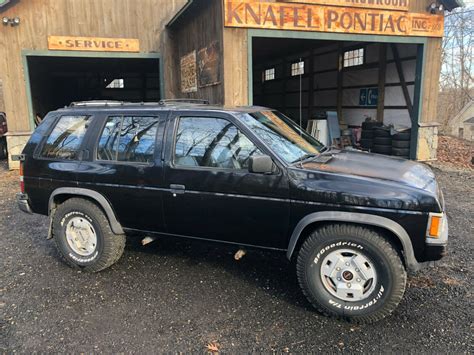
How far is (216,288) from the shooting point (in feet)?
13.2

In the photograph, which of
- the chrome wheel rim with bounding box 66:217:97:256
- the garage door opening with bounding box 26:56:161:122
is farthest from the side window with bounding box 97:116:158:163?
the garage door opening with bounding box 26:56:161:122

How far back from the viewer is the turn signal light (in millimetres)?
3145

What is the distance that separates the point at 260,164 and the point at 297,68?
16109 millimetres

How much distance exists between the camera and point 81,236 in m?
4.52

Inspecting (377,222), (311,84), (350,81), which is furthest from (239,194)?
(311,84)

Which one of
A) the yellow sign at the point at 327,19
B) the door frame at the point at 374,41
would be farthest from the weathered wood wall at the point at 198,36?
the door frame at the point at 374,41

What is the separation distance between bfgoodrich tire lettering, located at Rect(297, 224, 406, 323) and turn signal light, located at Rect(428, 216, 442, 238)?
1.07 feet

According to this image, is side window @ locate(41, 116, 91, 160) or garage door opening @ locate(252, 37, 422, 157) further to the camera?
garage door opening @ locate(252, 37, 422, 157)

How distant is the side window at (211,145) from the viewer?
371 centimetres

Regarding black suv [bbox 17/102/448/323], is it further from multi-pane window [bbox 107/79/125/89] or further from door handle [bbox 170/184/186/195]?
multi-pane window [bbox 107/79/125/89]

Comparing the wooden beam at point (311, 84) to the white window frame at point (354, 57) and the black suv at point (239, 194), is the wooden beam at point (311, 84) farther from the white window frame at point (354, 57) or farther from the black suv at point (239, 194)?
the black suv at point (239, 194)

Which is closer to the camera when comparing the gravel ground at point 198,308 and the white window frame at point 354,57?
the gravel ground at point 198,308

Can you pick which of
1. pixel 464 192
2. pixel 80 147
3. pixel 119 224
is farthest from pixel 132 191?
pixel 464 192

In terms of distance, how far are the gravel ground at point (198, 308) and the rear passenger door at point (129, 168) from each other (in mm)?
695
